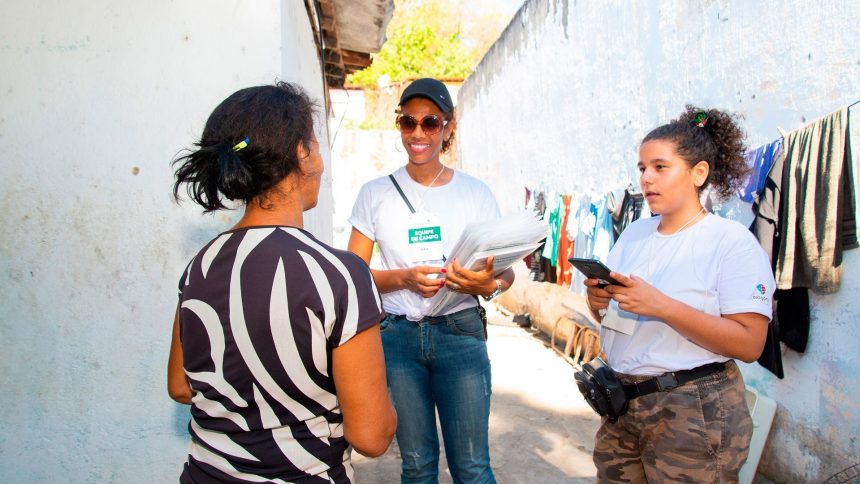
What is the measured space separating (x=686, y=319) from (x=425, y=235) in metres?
0.98

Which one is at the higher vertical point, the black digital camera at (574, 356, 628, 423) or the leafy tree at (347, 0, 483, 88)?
the leafy tree at (347, 0, 483, 88)

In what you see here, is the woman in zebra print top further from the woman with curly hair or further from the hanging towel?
the hanging towel

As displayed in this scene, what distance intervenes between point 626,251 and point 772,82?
2.10m

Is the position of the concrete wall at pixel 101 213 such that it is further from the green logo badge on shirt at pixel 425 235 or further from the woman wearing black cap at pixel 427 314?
the green logo badge on shirt at pixel 425 235

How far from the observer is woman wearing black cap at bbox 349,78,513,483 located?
2195 millimetres

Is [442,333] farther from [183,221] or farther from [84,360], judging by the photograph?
[84,360]

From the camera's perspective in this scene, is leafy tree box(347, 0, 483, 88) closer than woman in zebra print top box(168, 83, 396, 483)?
No

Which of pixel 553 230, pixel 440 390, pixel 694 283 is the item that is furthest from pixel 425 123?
pixel 553 230

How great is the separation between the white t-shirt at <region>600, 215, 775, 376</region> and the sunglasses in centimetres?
93

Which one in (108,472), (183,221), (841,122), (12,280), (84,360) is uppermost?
(841,122)

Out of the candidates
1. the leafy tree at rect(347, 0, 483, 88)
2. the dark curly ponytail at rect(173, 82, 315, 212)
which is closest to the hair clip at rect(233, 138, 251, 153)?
the dark curly ponytail at rect(173, 82, 315, 212)

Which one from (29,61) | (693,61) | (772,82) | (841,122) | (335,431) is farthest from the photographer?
(693,61)

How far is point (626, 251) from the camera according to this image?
2.28 m

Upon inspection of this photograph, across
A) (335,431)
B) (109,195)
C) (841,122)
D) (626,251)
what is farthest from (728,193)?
(109,195)
